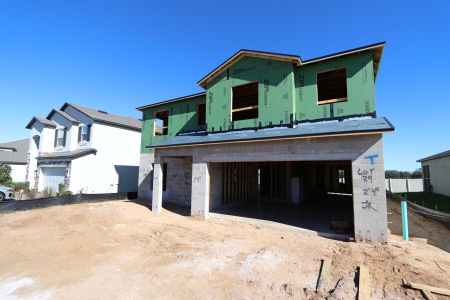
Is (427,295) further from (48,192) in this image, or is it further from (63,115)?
(63,115)

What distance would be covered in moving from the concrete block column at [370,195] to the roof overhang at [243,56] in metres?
5.02

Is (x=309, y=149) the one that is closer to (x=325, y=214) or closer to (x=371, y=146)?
(x=371, y=146)

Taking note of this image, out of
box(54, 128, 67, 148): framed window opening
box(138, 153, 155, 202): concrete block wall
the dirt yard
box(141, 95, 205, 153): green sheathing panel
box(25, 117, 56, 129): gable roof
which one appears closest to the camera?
the dirt yard

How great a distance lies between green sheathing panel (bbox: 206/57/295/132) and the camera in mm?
10172

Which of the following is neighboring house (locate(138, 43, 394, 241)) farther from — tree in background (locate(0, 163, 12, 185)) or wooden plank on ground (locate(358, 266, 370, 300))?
tree in background (locate(0, 163, 12, 185))

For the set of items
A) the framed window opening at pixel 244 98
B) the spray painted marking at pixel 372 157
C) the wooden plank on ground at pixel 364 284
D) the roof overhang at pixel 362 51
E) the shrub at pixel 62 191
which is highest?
the roof overhang at pixel 362 51

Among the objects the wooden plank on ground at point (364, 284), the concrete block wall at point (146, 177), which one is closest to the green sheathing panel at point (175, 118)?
the concrete block wall at point (146, 177)

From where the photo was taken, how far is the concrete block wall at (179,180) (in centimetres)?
1464

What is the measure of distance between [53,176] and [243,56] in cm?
1880

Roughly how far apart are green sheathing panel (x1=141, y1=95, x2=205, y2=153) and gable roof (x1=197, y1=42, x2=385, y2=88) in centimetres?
247

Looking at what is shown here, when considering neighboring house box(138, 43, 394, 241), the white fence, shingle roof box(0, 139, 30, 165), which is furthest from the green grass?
shingle roof box(0, 139, 30, 165)

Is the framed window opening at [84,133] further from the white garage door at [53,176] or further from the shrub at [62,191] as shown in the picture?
the shrub at [62,191]

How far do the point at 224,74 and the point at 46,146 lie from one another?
19338mm

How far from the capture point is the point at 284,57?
10211 millimetres
